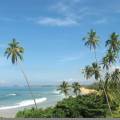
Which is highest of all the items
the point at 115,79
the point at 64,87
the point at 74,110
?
the point at 64,87

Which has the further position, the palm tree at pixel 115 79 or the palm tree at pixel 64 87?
the palm tree at pixel 64 87

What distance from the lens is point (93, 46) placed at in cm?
8744

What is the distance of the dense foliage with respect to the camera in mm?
63469

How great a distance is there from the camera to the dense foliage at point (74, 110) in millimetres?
63469

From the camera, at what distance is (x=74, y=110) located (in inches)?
2596

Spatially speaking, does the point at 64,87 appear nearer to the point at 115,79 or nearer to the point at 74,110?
the point at 115,79

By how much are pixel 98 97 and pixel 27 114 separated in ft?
71.6

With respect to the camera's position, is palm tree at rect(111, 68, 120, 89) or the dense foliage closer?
the dense foliage

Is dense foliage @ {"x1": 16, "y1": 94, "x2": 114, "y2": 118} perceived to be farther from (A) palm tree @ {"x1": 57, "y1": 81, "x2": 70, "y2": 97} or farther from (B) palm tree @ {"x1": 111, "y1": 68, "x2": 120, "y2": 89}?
(A) palm tree @ {"x1": 57, "y1": 81, "x2": 70, "y2": 97}

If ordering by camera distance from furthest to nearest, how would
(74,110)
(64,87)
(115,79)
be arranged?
1. (64,87)
2. (115,79)
3. (74,110)

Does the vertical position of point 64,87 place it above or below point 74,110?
above

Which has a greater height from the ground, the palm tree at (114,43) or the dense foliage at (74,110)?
the palm tree at (114,43)

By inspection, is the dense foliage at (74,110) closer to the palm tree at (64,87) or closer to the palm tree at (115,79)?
the palm tree at (115,79)

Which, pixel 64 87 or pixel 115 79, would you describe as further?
pixel 64 87
